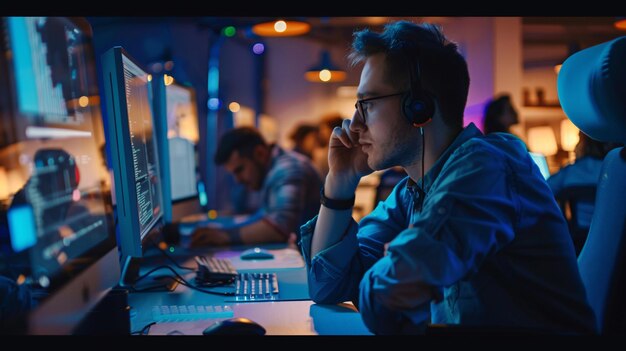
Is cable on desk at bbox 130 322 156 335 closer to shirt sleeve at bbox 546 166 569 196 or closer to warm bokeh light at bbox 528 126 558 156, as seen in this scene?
shirt sleeve at bbox 546 166 569 196

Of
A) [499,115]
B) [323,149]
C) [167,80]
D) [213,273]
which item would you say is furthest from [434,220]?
[323,149]

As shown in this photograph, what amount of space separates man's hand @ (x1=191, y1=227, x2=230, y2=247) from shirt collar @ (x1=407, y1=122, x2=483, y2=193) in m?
1.34

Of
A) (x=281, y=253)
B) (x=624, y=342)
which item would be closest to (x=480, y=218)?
(x=624, y=342)

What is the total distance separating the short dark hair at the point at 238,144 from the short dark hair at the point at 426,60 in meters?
2.04

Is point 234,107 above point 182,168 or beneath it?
above

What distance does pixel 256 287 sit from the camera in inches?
A: 61.7

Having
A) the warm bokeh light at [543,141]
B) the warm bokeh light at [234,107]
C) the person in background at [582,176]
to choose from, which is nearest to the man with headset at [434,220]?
the person in background at [582,176]

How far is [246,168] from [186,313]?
85.2 inches

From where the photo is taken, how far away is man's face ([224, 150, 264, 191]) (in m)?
3.36

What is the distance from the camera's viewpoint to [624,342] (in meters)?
0.97

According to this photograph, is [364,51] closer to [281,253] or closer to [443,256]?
[443,256]

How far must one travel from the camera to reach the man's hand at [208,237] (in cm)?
245

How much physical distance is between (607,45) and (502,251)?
0.47 meters

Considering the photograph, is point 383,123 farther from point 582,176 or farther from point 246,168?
point 582,176
